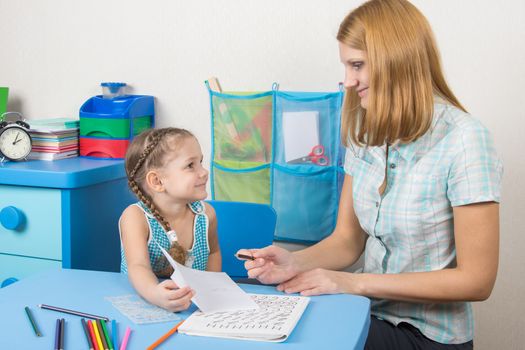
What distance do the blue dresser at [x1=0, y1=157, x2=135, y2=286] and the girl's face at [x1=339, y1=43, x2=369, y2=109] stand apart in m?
0.85

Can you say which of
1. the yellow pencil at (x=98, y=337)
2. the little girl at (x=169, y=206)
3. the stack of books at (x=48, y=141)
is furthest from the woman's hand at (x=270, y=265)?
the stack of books at (x=48, y=141)

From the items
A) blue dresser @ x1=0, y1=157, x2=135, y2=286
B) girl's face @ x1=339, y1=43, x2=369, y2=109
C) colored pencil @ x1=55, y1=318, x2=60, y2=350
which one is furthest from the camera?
blue dresser @ x1=0, y1=157, x2=135, y2=286

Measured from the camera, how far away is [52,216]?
1.82 meters

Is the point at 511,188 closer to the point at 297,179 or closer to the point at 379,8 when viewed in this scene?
the point at 297,179

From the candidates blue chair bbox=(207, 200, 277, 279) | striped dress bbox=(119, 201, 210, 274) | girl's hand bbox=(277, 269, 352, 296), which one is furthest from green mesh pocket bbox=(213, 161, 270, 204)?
girl's hand bbox=(277, 269, 352, 296)

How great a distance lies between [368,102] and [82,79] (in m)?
1.28

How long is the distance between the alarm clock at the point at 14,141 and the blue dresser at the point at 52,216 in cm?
3

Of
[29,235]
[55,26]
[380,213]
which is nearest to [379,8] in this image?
[380,213]

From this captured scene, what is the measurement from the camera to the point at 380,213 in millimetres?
1401

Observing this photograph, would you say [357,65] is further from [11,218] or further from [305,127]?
[11,218]

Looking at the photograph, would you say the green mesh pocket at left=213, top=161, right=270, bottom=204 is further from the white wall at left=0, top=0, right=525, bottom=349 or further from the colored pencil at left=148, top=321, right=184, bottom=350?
the colored pencil at left=148, top=321, right=184, bottom=350

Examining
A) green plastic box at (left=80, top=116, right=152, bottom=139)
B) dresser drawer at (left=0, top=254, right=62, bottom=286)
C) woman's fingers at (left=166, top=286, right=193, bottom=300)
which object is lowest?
dresser drawer at (left=0, top=254, right=62, bottom=286)

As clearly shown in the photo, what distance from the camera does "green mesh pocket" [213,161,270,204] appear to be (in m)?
1.99

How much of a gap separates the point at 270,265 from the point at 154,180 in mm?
384
